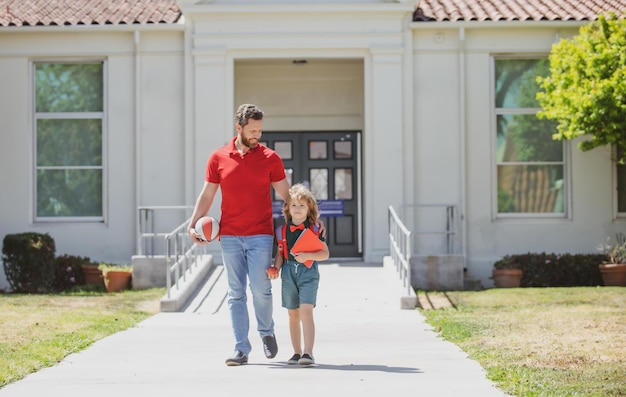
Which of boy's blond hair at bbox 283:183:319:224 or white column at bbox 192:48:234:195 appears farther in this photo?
white column at bbox 192:48:234:195

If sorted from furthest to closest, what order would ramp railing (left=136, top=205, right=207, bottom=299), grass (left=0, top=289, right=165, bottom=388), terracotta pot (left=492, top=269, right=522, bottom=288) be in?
ramp railing (left=136, top=205, right=207, bottom=299)
terracotta pot (left=492, top=269, right=522, bottom=288)
grass (left=0, top=289, right=165, bottom=388)

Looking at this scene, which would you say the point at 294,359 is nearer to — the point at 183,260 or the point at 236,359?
the point at 236,359

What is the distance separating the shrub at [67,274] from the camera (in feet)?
55.6

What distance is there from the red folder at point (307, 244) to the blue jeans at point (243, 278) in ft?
0.77

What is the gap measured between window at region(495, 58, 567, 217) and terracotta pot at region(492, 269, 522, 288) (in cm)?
155

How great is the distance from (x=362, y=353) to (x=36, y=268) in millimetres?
8587

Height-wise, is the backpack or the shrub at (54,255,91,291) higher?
the backpack

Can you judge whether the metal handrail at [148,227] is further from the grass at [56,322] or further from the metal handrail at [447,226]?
the metal handrail at [447,226]

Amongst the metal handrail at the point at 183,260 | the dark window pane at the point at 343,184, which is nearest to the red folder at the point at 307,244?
the metal handrail at the point at 183,260

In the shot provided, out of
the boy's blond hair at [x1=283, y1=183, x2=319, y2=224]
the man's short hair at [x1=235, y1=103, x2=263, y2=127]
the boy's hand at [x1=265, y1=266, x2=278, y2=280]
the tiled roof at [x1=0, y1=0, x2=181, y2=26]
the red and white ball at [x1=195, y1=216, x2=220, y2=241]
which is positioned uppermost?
the tiled roof at [x1=0, y1=0, x2=181, y2=26]

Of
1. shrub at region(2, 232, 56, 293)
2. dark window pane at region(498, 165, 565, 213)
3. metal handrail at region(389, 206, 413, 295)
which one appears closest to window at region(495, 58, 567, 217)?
dark window pane at region(498, 165, 565, 213)

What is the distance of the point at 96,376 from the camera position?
7.93 metres

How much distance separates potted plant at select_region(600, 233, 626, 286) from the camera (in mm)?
16422

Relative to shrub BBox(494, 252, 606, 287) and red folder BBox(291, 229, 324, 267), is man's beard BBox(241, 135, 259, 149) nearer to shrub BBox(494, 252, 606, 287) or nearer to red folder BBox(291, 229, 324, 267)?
red folder BBox(291, 229, 324, 267)
